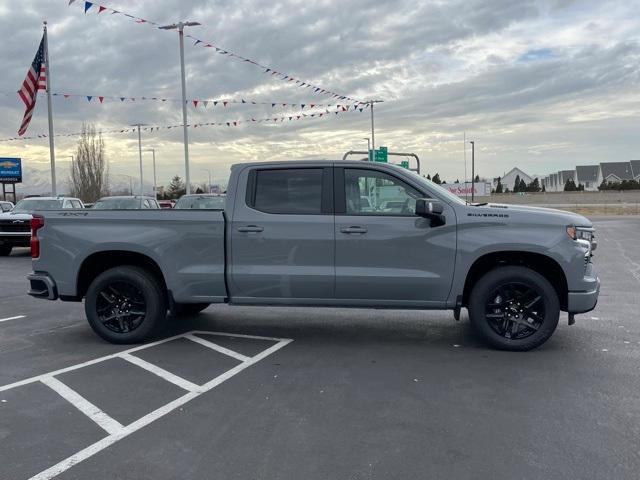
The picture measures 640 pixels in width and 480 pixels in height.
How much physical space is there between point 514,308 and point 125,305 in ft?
13.3

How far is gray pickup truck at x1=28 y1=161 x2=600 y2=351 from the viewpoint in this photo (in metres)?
5.59

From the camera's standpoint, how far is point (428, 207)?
5.36 metres

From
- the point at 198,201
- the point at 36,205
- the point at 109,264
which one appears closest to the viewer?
the point at 109,264

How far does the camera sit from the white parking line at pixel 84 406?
3995mm

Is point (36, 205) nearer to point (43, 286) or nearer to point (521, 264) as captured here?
point (43, 286)

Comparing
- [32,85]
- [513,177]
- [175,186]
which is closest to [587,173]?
[513,177]

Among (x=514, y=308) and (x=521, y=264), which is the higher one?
(x=521, y=264)

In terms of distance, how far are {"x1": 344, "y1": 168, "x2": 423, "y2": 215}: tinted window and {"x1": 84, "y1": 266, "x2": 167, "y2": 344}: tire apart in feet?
7.42

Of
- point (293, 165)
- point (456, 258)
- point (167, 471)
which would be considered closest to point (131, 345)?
point (293, 165)

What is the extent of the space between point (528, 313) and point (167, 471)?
3798 millimetres

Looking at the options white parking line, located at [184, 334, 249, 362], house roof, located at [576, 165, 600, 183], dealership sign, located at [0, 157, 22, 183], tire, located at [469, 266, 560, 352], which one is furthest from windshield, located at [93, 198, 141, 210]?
house roof, located at [576, 165, 600, 183]

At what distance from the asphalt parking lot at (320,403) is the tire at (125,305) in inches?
7.5

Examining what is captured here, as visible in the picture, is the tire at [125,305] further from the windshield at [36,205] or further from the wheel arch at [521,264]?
the windshield at [36,205]

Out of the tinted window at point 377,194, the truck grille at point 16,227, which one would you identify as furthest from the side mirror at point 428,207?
the truck grille at point 16,227
